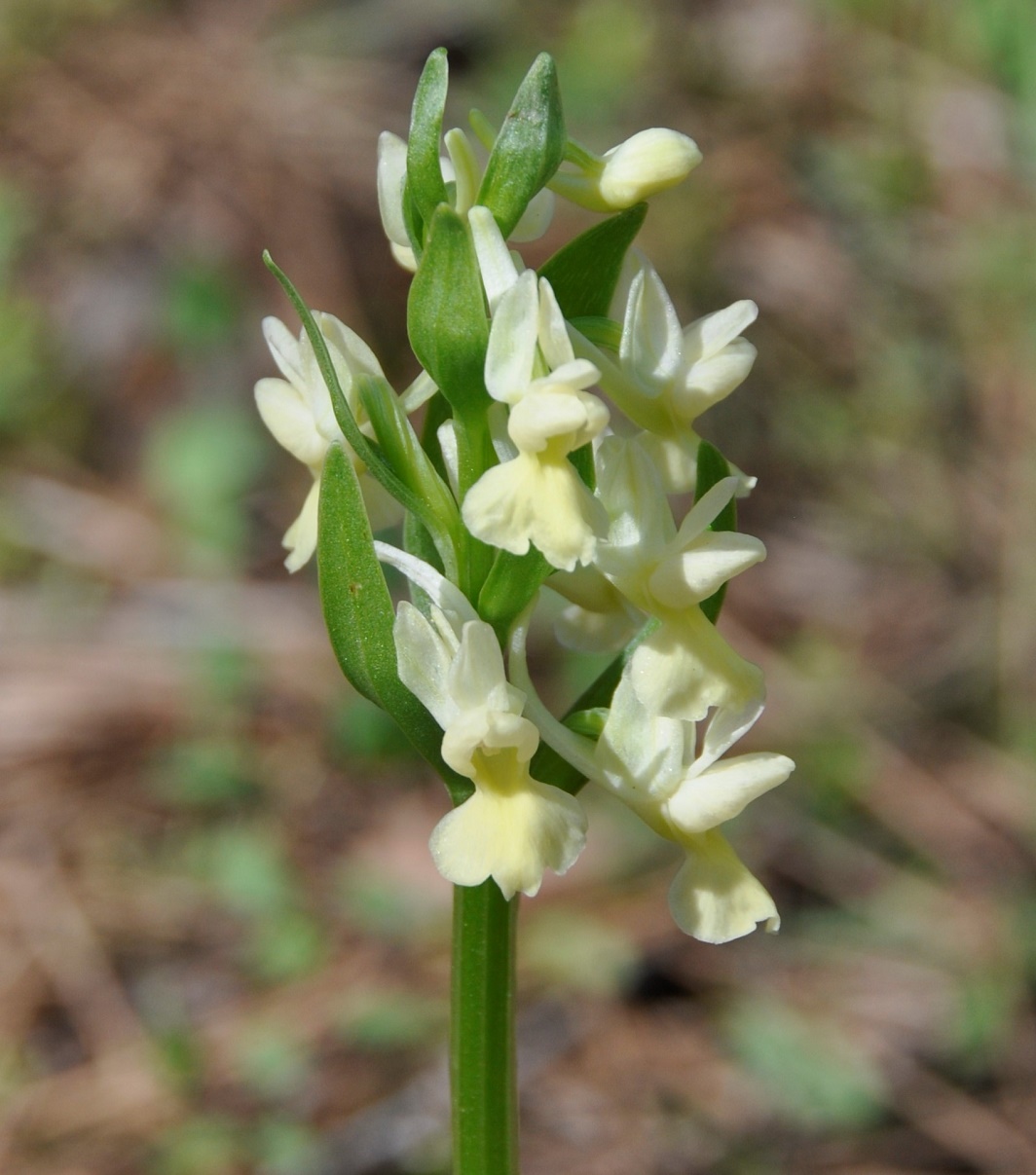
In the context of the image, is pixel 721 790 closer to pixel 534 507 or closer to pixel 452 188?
pixel 534 507

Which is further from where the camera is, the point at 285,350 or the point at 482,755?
the point at 285,350

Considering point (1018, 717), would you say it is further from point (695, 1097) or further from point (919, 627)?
point (695, 1097)

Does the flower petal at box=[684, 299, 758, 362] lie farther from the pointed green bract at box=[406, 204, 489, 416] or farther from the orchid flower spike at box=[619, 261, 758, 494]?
the pointed green bract at box=[406, 204, 489, 416]

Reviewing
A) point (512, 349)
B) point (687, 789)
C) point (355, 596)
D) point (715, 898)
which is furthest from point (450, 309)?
point (715, 898)

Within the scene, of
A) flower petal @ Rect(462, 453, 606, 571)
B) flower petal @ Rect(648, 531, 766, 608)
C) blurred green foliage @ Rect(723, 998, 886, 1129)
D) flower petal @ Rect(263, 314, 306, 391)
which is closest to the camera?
flower petal @ Rect(462, 453, 606, 571)

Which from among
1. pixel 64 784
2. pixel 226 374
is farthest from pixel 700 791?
pixel 226 374


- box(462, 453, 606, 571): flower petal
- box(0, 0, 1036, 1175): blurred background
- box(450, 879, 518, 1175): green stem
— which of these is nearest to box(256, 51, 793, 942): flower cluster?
box(462, 453, 606, 571): flower petal
